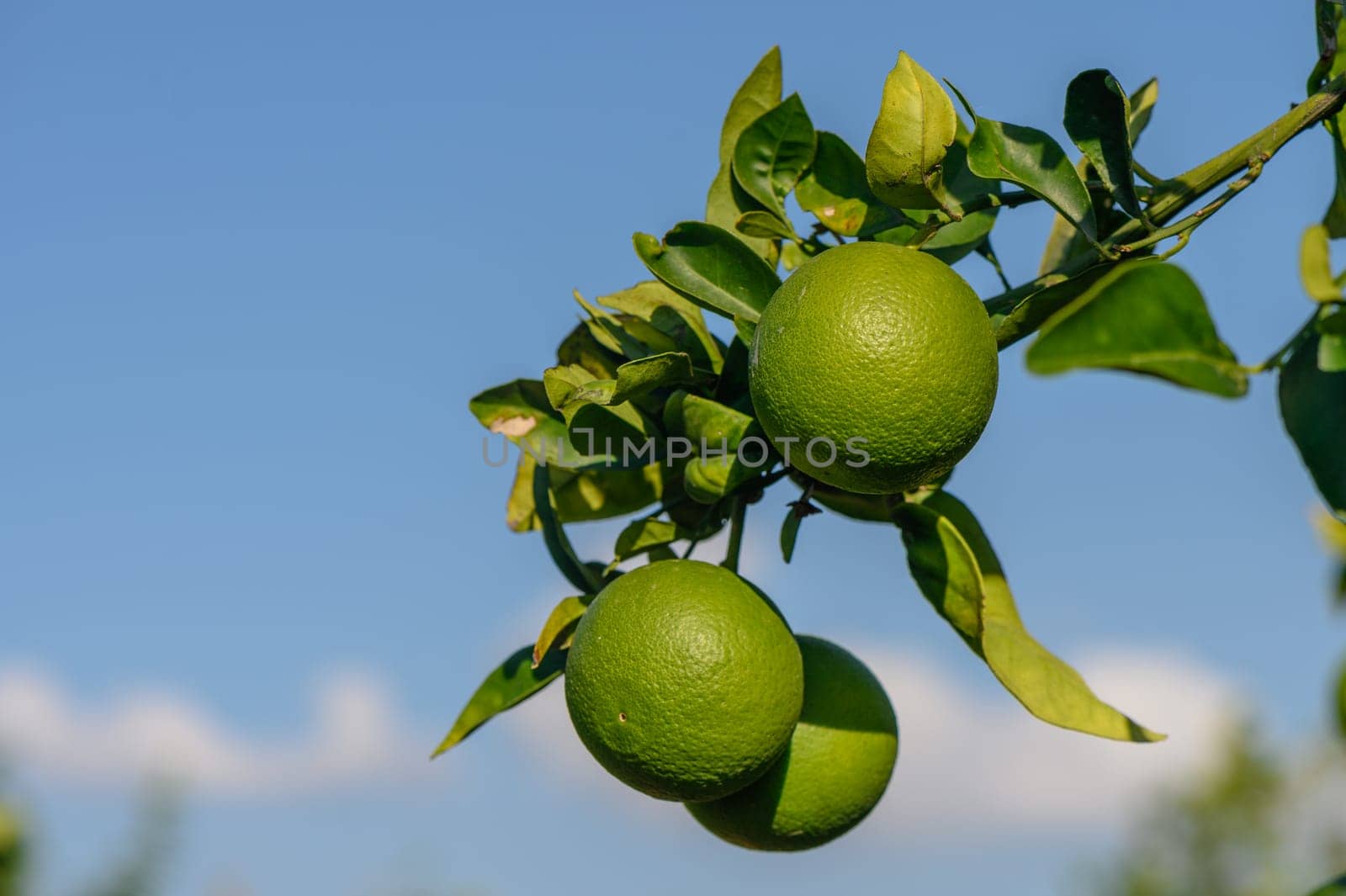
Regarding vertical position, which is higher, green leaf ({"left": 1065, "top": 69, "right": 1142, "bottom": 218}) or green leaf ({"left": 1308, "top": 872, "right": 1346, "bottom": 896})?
green leaf ({"left": 1065, "top": 69, "right": 1142, "bottom": 218})

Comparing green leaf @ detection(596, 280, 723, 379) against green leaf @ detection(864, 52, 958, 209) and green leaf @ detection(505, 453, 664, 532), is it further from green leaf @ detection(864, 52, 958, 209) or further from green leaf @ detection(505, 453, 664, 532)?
green leaf @ detection(864, 52, 958, 209)

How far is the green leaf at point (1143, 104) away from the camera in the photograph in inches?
61.1

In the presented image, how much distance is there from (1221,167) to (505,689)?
3.24ft

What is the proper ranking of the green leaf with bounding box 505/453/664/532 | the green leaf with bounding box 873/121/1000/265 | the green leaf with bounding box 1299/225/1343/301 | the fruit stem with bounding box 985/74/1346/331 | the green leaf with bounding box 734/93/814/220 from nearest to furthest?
the green leaf with bounding box 1299/225/1343/301 → the fruit stem with bounding box 985/74/1346/331 → the green leaf with bounding box 873/121/1000/265 → the green leaf with bounding box 734/93/814/220 → the green leaf with bounding box 505/453/664/532

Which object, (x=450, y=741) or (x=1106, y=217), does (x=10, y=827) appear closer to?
(x=450, y=741)

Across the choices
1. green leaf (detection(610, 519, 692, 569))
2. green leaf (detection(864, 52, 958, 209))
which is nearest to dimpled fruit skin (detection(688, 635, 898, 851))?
green leaf (detection(610, 519, 692, 569))

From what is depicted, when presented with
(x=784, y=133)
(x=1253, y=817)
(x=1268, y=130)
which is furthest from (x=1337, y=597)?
(x=1253, y=817)

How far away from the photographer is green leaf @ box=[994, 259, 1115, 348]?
3.88 ft

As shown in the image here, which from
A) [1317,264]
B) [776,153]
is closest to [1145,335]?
[1317,264]

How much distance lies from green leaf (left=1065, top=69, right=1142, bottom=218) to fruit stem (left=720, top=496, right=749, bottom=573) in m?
0.54

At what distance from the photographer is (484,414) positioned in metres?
1.52

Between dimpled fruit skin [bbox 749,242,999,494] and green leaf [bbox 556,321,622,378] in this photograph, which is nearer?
dimpled fruit skin [bbox 749,242,999,494]

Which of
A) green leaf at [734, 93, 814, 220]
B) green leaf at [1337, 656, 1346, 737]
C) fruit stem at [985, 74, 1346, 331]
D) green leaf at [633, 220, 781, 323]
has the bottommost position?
green leaf at [1337, 656, 1346, 737]

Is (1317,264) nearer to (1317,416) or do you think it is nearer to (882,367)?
(1317,416)
